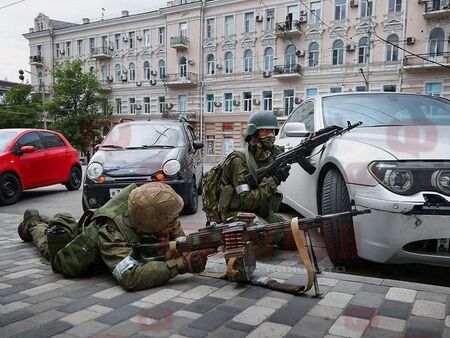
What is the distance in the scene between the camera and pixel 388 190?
280 cm

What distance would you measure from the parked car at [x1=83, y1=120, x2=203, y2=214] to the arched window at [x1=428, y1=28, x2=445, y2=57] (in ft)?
89.4

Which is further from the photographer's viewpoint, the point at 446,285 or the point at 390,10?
the point at 390,10

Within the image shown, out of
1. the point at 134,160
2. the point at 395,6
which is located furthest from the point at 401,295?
the point at 395,6

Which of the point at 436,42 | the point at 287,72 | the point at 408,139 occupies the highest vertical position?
the point at 436,42

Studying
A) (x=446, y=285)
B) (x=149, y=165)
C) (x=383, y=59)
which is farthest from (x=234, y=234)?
(x=383, y=59)

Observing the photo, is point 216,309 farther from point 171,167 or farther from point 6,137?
point 6,137

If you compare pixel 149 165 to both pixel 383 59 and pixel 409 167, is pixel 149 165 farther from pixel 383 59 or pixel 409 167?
pixel 383 59

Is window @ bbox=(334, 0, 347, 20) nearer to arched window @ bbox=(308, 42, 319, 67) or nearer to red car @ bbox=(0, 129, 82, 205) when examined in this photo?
arched window @ bbox=(308, 42, 319, 67)

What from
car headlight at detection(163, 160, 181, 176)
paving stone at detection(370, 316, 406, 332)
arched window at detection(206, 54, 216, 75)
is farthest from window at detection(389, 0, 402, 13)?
paving stone at detection(370, 316, 406, 332)

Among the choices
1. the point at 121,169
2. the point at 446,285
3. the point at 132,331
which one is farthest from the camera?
the point at 121,169

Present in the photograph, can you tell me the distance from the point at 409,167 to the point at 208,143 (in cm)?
3642

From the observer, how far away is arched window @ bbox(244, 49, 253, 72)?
36375mm

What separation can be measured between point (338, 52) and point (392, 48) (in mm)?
3857

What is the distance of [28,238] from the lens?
4621mm
